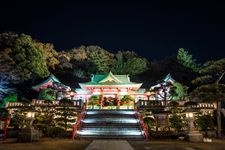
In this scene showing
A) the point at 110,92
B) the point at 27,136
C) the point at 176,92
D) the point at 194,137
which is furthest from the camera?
the point at 110,92

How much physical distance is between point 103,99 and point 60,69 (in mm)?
20444

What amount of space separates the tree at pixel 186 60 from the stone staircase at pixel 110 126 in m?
35.8

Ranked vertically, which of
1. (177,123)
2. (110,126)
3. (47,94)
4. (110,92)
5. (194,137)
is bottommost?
(194,137)

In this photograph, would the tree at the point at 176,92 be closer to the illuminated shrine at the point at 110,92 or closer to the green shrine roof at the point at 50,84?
the illuminated shrine at the point at 110,92

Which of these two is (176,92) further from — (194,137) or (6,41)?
(6,41)

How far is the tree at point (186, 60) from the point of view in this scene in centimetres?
5605

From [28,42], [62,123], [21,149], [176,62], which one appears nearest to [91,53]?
[176,62]

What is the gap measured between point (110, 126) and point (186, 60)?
41.4 meters

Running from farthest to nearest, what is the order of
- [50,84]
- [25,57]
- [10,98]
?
[50,84], [25,57], [10,98]

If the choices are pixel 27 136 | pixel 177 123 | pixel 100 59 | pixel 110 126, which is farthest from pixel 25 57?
pixel 100 59

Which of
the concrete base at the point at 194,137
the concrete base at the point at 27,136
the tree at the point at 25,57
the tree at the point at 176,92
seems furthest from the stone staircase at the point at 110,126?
the tree at the point at 25,57

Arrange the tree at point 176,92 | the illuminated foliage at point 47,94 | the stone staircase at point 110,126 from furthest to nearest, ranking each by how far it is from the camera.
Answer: the illuminated foliage at point 47,94, the tree at point 176,92, the stone staircase at point 110,126

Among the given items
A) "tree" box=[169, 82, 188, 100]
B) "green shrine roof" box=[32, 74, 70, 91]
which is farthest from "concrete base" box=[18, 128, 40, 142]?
"tree" box=[169, 82, 188, 100]

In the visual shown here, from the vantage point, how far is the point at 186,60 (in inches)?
2247
